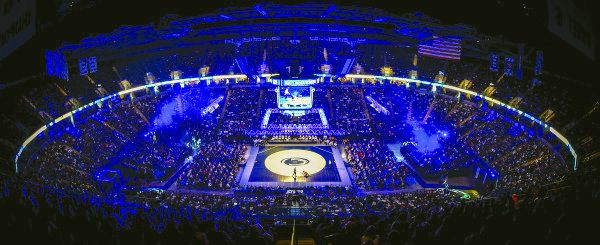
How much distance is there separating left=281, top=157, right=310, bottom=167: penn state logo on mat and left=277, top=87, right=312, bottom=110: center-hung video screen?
602cm

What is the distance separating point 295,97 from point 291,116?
132 inches

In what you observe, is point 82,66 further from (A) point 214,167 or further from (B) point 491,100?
(B) point 491,100

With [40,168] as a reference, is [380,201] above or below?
below

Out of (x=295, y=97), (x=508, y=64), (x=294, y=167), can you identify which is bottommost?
(x=294, y=167)

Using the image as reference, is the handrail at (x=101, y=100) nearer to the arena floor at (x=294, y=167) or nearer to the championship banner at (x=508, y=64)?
the arena floor at (x=294, y=167)

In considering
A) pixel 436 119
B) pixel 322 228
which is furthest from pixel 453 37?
pixel 322 228

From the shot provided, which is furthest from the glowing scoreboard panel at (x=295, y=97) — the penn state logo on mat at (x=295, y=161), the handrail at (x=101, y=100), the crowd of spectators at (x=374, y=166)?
the handrail at (x=101, y=100)

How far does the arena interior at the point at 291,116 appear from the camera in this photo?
2184 cm

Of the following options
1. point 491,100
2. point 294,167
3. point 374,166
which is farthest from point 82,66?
point 491,100

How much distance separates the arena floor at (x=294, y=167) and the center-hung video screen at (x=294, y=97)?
12.4 feet

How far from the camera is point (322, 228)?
32.0 ft

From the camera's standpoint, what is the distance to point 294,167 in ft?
102

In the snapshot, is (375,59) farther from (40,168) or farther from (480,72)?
(40,168)

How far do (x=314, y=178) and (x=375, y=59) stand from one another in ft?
71.4
